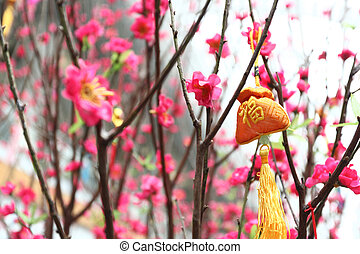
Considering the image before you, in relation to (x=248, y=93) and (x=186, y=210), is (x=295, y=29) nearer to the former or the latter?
(x=248, y=93)

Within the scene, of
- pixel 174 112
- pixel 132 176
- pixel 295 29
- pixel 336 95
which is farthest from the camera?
pixel 132 176

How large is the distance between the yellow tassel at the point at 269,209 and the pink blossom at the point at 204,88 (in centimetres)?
10

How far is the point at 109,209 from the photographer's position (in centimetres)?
50

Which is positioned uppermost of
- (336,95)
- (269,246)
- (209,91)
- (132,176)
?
(132,176)

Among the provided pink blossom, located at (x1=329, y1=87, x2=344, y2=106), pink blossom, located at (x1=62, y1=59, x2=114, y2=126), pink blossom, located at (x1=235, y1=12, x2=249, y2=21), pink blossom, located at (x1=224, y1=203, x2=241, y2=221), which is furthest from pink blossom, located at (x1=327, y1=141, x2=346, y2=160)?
pink blossom, located at (x1=224, y1=203, x2=241, y2=221)

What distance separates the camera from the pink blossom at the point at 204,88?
17.5 inches

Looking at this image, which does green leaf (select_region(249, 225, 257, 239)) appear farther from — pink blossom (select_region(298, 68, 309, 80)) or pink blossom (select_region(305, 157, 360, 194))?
pink blossom (select_region(298, 68, 309, 80))

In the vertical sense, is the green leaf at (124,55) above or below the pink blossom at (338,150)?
above

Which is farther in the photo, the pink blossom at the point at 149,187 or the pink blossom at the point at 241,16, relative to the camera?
the pink blossom at the point at 149,187

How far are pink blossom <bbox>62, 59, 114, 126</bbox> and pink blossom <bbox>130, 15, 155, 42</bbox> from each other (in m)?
0.48

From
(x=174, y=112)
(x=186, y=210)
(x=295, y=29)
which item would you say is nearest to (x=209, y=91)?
(x=295, y=29)

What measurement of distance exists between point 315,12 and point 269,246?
2.32 ft

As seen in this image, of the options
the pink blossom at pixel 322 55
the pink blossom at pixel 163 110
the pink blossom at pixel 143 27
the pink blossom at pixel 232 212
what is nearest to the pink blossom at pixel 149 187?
the pink blossom at pixel 163 110

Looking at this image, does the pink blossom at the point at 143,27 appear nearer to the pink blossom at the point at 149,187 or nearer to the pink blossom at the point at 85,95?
the pink blossom at the point at 149,187
